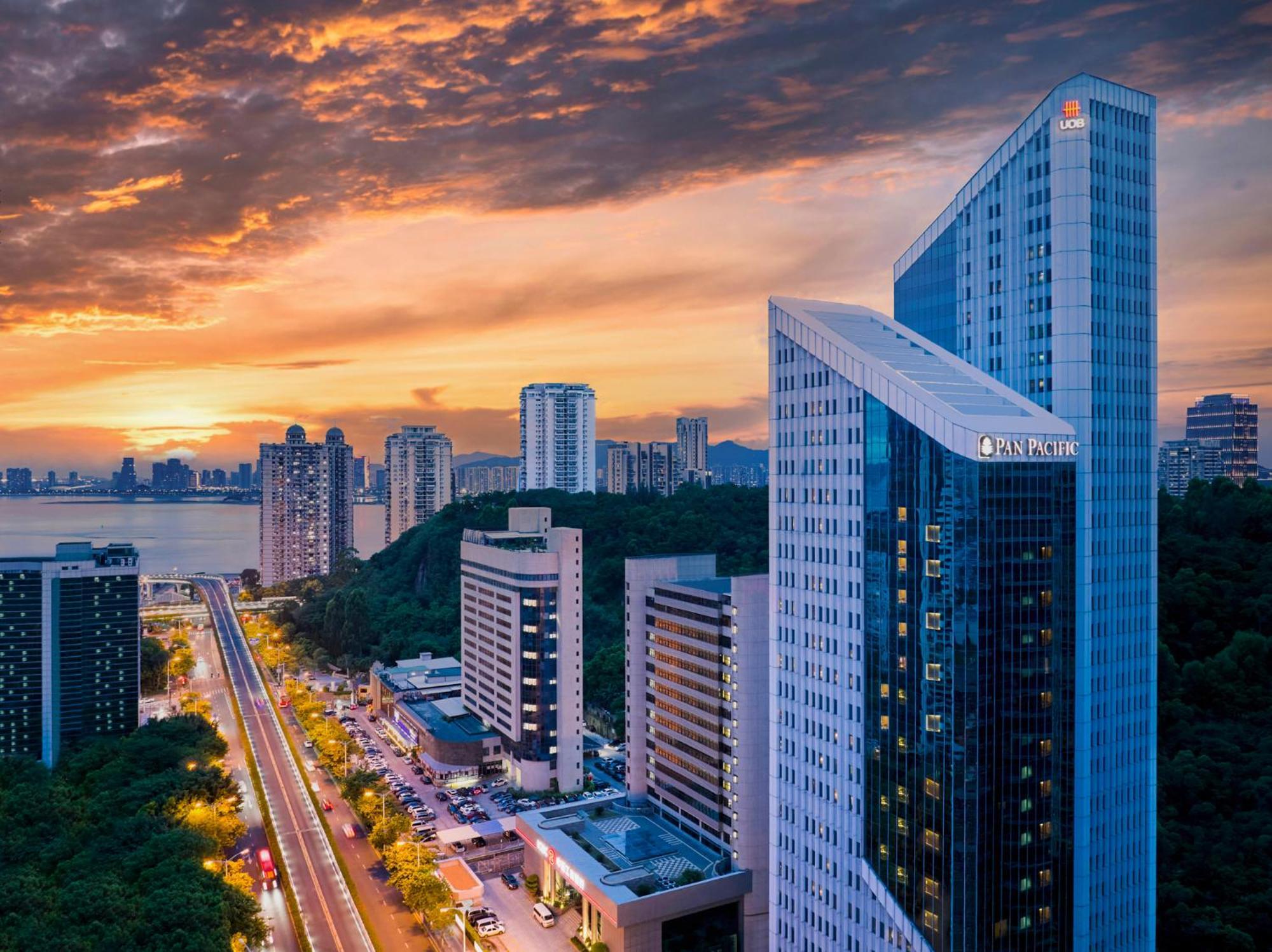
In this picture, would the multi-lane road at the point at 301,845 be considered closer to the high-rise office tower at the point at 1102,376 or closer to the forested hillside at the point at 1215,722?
the high-rise office tower at the point at 1102,376

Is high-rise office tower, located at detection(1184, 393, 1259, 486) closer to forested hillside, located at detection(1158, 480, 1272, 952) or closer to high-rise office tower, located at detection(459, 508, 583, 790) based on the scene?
forested hillside, located at detection(1158, 480, 1272, 952)

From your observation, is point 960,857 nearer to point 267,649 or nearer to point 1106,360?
point 1106,360

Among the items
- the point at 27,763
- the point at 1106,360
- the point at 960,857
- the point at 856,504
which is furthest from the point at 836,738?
the point at 27,763

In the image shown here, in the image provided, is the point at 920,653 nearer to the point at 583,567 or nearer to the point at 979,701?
the point at 979,701

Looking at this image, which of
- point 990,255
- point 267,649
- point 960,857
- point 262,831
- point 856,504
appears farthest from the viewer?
point 267,649

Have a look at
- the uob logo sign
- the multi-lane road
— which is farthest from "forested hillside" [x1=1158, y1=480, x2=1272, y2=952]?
the multi-lane road

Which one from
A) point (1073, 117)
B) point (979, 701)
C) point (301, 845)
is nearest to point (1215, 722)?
point (979, 701)
